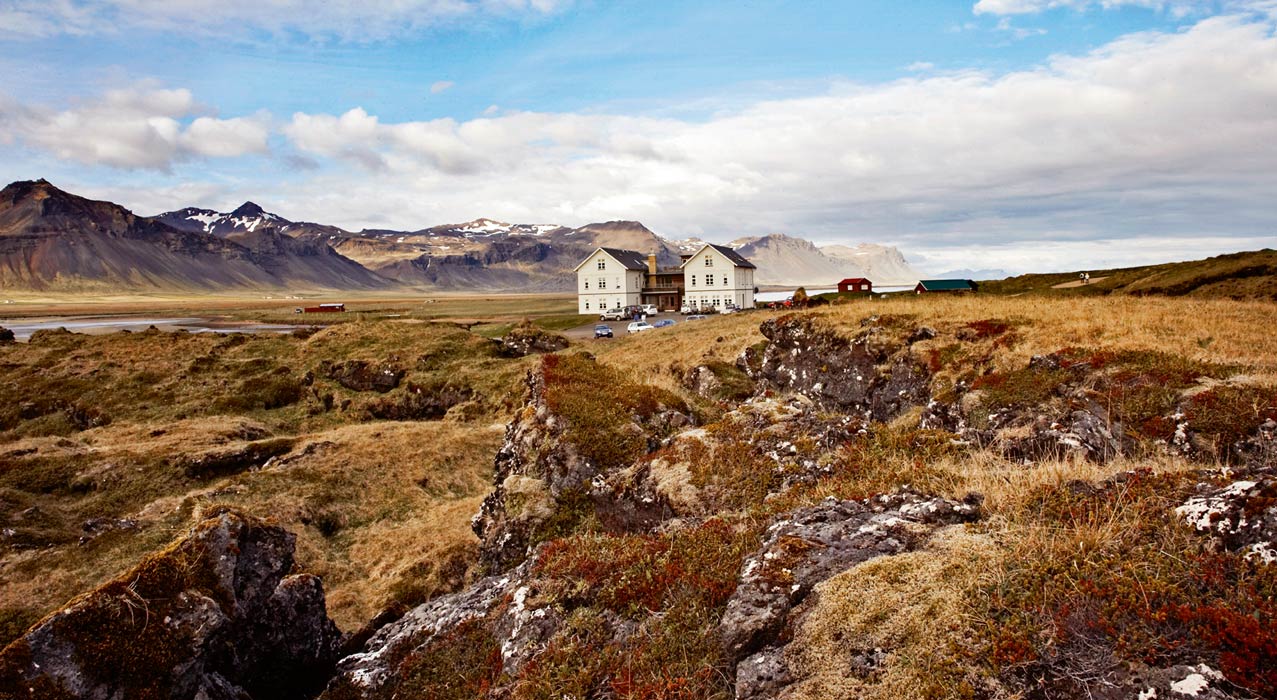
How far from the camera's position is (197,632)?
7.18m

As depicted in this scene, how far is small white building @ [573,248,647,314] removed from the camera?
110750 millimetres

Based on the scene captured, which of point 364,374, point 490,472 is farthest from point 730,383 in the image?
point 364,374

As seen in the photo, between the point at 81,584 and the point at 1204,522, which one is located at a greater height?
the point at 1204,522

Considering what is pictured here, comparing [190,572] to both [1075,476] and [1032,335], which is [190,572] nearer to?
[1075,476]

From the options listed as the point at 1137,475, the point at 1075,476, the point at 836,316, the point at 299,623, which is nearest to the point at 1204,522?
the point at 1137,475

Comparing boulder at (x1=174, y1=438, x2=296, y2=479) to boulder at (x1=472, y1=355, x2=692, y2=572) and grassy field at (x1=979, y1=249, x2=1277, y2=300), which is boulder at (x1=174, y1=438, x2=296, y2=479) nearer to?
boulder at (x1=472, y1=355, x2=692, y2=572)

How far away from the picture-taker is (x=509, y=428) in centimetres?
1561

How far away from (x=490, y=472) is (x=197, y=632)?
17.4m

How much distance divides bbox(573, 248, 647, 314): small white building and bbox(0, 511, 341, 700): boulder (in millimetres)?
101366

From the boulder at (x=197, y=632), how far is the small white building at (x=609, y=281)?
101366mm

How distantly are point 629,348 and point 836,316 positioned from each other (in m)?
23.9

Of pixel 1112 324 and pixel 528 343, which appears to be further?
pixel 528 343

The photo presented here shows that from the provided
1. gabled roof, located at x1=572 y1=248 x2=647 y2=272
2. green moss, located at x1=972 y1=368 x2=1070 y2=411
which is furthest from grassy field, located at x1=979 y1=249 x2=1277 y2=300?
gabled roof, located at x1=572 y1=248 x2=647 y2=272

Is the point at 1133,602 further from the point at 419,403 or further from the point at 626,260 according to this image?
the point at 626,260
